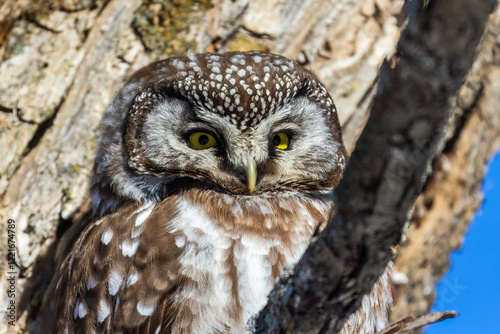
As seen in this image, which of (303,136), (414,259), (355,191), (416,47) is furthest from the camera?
(414,259)

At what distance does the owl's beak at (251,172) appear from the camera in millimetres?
2639

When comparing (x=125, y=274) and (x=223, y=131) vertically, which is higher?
(x=223, y=131)

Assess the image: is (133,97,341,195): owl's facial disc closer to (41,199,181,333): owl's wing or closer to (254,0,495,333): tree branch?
(41,199,181,333): owl's wing

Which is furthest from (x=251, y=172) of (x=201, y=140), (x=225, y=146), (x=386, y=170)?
(x=386, y=170)

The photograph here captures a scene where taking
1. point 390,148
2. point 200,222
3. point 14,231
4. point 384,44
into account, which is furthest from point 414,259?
point 390,148

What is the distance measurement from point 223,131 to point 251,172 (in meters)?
0.24

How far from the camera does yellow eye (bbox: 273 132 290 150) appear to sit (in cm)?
282

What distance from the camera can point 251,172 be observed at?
264 centimetres

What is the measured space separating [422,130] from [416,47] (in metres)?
0.22

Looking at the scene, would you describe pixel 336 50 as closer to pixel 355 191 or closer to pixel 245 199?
A: pixel 245 199

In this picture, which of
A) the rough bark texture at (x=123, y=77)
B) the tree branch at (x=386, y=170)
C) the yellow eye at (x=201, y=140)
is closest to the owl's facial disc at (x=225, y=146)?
the yellow eye at (x=201, y=140)

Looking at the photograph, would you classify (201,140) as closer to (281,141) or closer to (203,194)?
(203,194)

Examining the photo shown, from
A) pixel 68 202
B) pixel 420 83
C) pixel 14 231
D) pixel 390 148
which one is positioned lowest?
pixel 14 231

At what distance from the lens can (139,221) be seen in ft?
9.04
